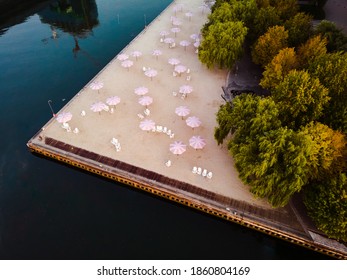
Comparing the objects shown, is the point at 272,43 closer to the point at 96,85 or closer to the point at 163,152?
the point at 163,152

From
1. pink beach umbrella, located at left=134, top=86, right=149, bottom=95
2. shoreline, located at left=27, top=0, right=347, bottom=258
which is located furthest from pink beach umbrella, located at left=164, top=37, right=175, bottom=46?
pink beach umbrella, located at left=134, top=86, right=149, bottom=95

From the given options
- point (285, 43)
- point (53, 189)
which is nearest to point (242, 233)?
point (53, 189)

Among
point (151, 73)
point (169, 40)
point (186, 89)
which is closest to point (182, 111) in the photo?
point (186, 89)

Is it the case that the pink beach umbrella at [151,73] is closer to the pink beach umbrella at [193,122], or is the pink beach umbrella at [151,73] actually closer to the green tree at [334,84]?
the pink beach umbrella at [193,122]

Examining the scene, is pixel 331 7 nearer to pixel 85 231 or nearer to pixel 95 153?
pixel 95 153

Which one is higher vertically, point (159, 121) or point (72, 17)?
point (159, 121)
